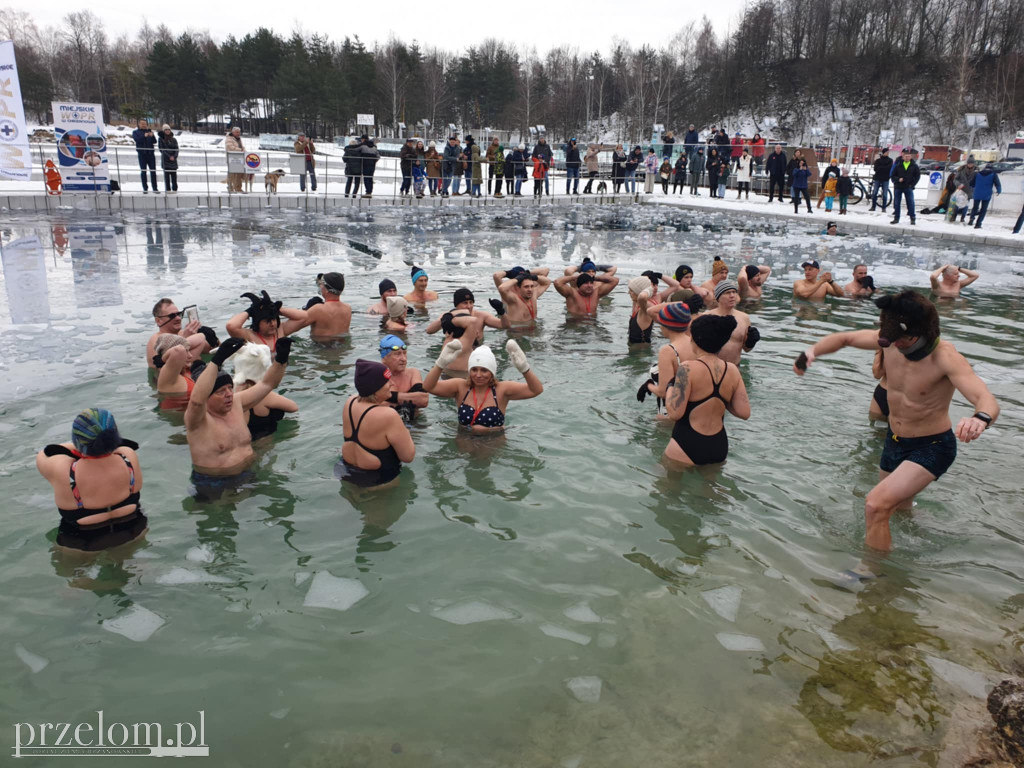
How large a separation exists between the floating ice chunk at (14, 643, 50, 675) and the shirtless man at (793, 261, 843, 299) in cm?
1064

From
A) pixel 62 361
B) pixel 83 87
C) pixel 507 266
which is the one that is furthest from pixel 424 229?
pixel 83 87

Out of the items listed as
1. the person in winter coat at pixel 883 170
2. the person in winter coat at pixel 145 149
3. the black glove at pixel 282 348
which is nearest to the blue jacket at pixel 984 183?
the person in winter coat at pixel 883 170

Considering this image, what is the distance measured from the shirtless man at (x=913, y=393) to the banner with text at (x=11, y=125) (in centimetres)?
1937

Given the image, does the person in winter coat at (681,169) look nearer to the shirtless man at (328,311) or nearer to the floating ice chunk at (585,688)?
the shirtless man at (328,311)

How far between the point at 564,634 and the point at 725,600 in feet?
3.10

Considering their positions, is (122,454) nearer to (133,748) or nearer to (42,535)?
(42,535)

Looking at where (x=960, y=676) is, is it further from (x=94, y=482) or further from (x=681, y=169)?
(x=681, y=169)

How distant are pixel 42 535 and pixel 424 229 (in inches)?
578

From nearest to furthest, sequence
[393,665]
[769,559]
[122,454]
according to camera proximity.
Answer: [393,665], [122,454], [769,559]

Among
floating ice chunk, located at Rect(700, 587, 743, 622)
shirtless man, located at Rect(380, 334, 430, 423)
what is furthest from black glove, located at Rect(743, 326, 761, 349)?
shirtless man, located at Rect(380, 334, 430, 423)

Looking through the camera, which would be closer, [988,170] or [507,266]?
[507,266]

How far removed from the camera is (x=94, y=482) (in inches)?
153

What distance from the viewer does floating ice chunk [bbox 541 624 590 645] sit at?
11.9ft

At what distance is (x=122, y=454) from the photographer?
402cm
